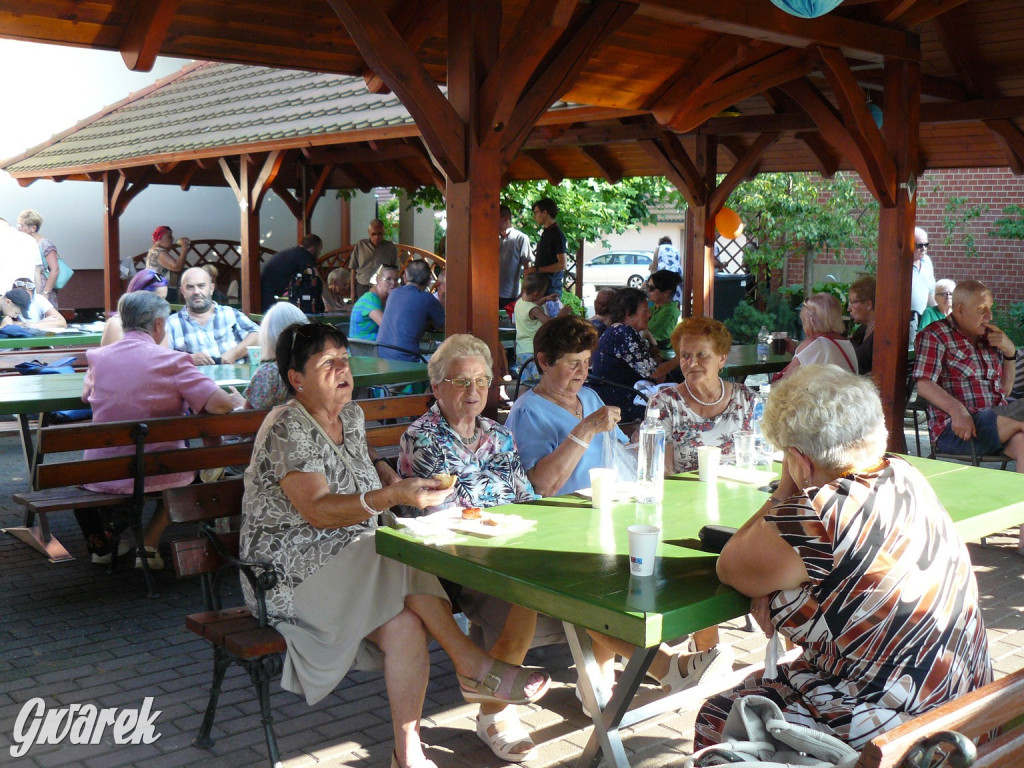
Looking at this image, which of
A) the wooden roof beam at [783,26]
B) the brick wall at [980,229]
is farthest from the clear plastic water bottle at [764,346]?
the brick wall at [980,229]

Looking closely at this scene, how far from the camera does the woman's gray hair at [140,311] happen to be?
479 centimetres

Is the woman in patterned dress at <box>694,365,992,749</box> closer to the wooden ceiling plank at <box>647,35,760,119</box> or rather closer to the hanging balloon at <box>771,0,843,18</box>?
the hanging balloon at <box>771,0,843,18</box>

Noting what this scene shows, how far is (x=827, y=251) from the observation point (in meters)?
19.1

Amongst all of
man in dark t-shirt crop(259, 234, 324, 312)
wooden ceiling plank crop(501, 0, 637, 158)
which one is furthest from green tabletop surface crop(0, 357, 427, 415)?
man in dark t-shirt crop(259, 234, 324, 312)

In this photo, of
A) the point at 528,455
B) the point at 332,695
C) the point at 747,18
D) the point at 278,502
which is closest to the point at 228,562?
the point at 278,502

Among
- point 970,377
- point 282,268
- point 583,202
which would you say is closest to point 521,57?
point 970,377

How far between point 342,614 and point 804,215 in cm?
1623

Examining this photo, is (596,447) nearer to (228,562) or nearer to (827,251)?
(228,562)

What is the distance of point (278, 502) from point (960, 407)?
402 cm

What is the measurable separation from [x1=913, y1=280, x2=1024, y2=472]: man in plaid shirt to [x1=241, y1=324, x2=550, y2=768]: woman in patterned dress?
11.8ft

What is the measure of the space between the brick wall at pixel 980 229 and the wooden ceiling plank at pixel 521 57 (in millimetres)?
13796

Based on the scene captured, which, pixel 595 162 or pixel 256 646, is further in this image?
pixel 595 162

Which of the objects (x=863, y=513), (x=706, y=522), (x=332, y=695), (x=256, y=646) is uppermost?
(x=863, y=513)

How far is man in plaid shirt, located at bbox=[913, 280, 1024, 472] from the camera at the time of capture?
5.62 m
